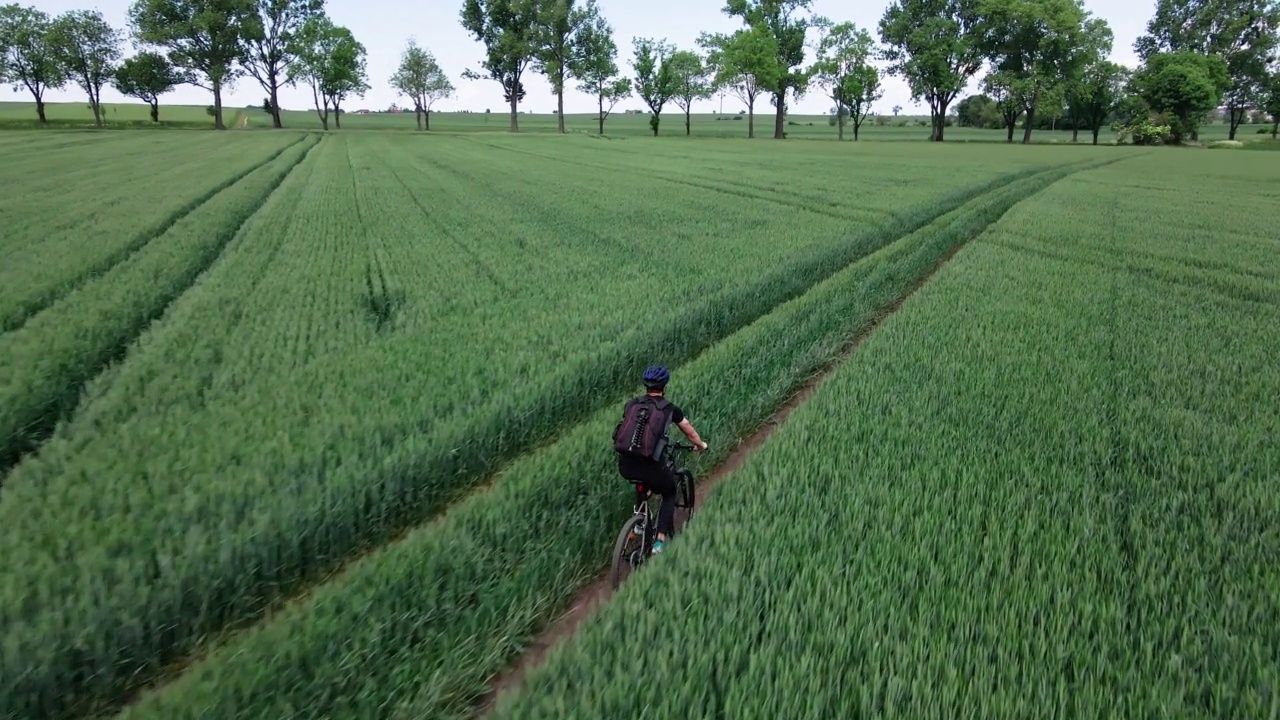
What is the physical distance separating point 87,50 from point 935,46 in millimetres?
96970

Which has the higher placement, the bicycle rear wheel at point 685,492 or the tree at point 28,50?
the tree at point 28,50

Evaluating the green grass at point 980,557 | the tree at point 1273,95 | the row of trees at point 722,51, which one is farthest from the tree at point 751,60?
the green grass at point 980,557

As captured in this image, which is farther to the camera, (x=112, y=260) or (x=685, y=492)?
(x=112, y=260)

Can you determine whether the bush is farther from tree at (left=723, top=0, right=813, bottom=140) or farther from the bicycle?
the bicycle

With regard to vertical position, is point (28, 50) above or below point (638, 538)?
above

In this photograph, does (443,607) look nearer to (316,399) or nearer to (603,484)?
(603,484)

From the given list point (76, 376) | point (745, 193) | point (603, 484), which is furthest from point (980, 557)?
point (745, 193)

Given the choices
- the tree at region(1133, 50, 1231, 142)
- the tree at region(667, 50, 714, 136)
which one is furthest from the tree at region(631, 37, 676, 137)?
the tree at region(1133, 50, 1231, 142)

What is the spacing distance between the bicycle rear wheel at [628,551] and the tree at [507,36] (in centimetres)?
7841

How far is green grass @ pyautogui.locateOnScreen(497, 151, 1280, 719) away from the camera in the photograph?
288 centimetres

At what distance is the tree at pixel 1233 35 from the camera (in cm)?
7606

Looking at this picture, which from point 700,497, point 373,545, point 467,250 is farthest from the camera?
point 467,250

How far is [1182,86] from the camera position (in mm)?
65312

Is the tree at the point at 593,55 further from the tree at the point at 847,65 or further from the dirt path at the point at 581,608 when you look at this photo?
the dirt path at the point at 581,608
